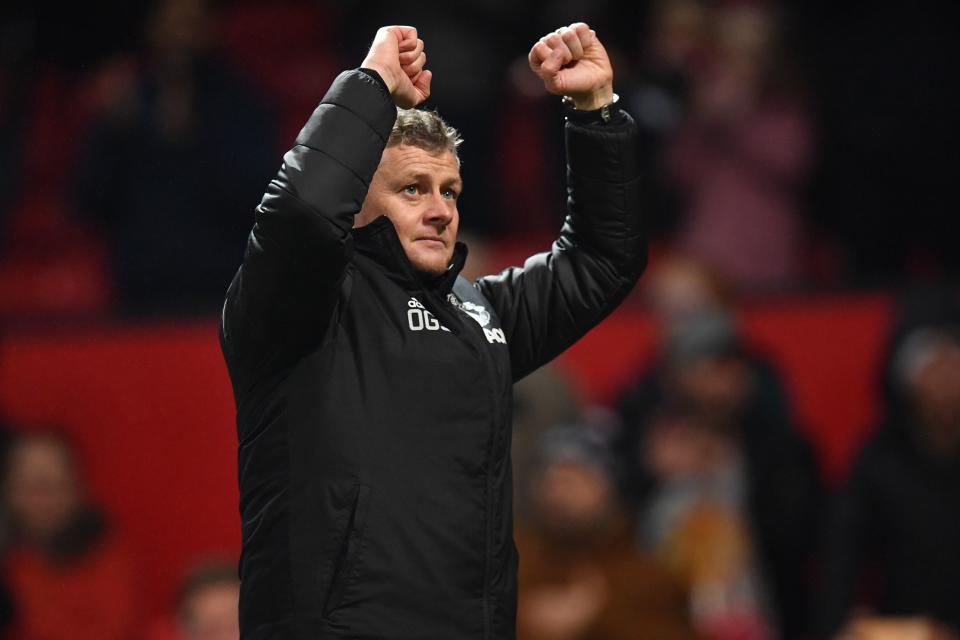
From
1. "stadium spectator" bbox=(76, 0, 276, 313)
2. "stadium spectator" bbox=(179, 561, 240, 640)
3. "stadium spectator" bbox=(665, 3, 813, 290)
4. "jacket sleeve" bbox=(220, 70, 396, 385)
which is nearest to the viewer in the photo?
"jacket sleeve" bbox=(220, 70, 396, 385)

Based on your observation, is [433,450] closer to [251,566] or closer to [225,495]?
[251,566]

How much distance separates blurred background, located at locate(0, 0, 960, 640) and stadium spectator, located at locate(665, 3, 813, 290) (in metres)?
0.01

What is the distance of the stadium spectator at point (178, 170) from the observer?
21.3 feet

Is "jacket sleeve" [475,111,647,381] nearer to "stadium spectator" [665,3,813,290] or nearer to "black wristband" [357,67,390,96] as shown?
"black wristband" [357,67,390,96]

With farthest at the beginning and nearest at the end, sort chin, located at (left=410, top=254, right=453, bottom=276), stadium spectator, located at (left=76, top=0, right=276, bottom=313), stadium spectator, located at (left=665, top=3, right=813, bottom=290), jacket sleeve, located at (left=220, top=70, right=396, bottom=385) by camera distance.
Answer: stadium spectator, located at (left=665, top=3, right=813, bottom=290)
stadium spectator, located at (left=76, top=0, right=276, bottom=313)
chin, located at (left=410, top=254, right=453, bottom=276)
jacket sleeve, located at (left=220, top=70, right=396, bottom=385)

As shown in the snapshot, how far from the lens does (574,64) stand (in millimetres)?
3020

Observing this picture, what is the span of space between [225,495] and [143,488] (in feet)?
1.08

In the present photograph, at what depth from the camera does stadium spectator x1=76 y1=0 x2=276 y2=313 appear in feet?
21.3

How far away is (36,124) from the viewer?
741cm

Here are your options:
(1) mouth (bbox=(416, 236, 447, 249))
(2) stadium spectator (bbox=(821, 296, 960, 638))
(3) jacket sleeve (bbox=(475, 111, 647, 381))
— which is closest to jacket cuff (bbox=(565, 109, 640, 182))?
(3) jacket sleeve (bbox=(475, 111, 647, 381))

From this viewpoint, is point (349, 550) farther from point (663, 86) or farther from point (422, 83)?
point (663, 86)

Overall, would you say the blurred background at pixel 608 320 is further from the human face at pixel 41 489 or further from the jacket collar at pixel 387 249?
the jacket collar at pixel 387 249

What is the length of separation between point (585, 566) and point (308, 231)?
2899 millimetres

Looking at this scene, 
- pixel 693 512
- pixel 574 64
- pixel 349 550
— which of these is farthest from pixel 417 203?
pixel 693 512
